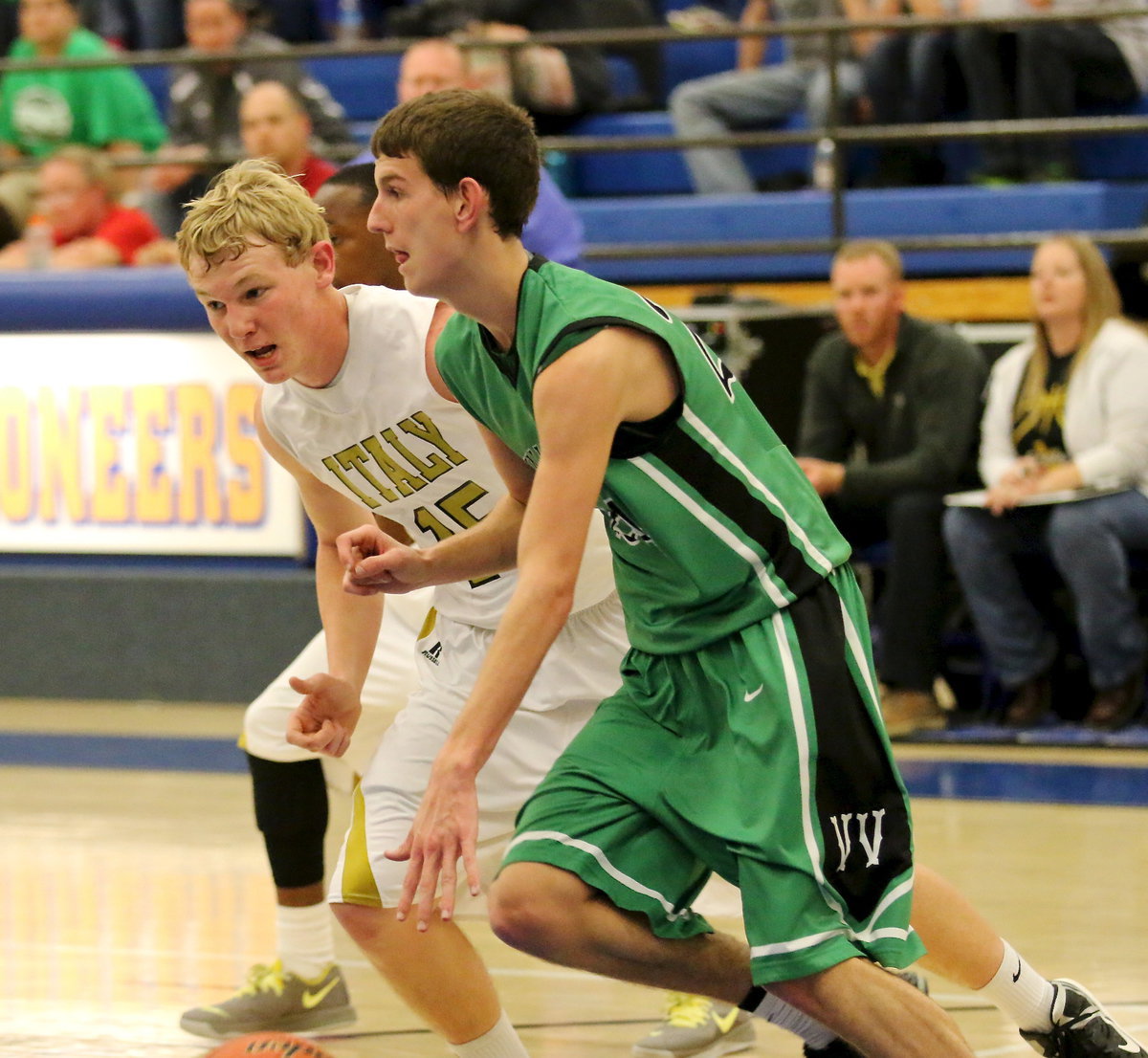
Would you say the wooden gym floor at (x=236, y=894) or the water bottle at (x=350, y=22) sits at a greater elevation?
the water bottle at (x=350, y=22)

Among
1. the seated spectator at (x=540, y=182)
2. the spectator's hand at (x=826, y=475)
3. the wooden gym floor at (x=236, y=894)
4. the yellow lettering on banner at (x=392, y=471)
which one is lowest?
the wooden gym floor at (x=236, y=894)

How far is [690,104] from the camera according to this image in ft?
28.3

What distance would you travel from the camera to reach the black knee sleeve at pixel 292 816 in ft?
12.9

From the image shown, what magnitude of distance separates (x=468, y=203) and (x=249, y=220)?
0.58 meters

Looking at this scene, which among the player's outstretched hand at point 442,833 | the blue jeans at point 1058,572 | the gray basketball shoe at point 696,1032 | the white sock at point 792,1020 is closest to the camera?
the player's outstretched hand at point 442,833

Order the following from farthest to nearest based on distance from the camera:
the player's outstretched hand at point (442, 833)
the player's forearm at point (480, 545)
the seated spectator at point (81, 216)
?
the seated spectator at point (81, 216)
the player's forearm at point (480, 545)
the player's outstretched hand at point (442, 833)

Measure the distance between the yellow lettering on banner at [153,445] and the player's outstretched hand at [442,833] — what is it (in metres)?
5.01

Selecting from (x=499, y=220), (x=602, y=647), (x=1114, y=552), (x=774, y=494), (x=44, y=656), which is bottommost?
(x=44, y=656)

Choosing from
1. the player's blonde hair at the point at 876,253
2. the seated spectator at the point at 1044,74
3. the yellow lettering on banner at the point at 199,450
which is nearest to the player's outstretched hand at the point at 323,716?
the player's blonde hair at the point at 876,253

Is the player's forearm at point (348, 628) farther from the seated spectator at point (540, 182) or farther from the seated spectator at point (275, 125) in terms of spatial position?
the seated spectator at point (275, 125)

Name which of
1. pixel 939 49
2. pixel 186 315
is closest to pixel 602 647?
pixel 186 315

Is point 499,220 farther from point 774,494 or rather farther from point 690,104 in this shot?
point 690,104

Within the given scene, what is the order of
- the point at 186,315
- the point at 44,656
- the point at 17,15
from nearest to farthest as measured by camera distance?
the point at 186,315 → the point at 44,656 → the point at 17,15

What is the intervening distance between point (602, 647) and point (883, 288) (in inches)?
134
